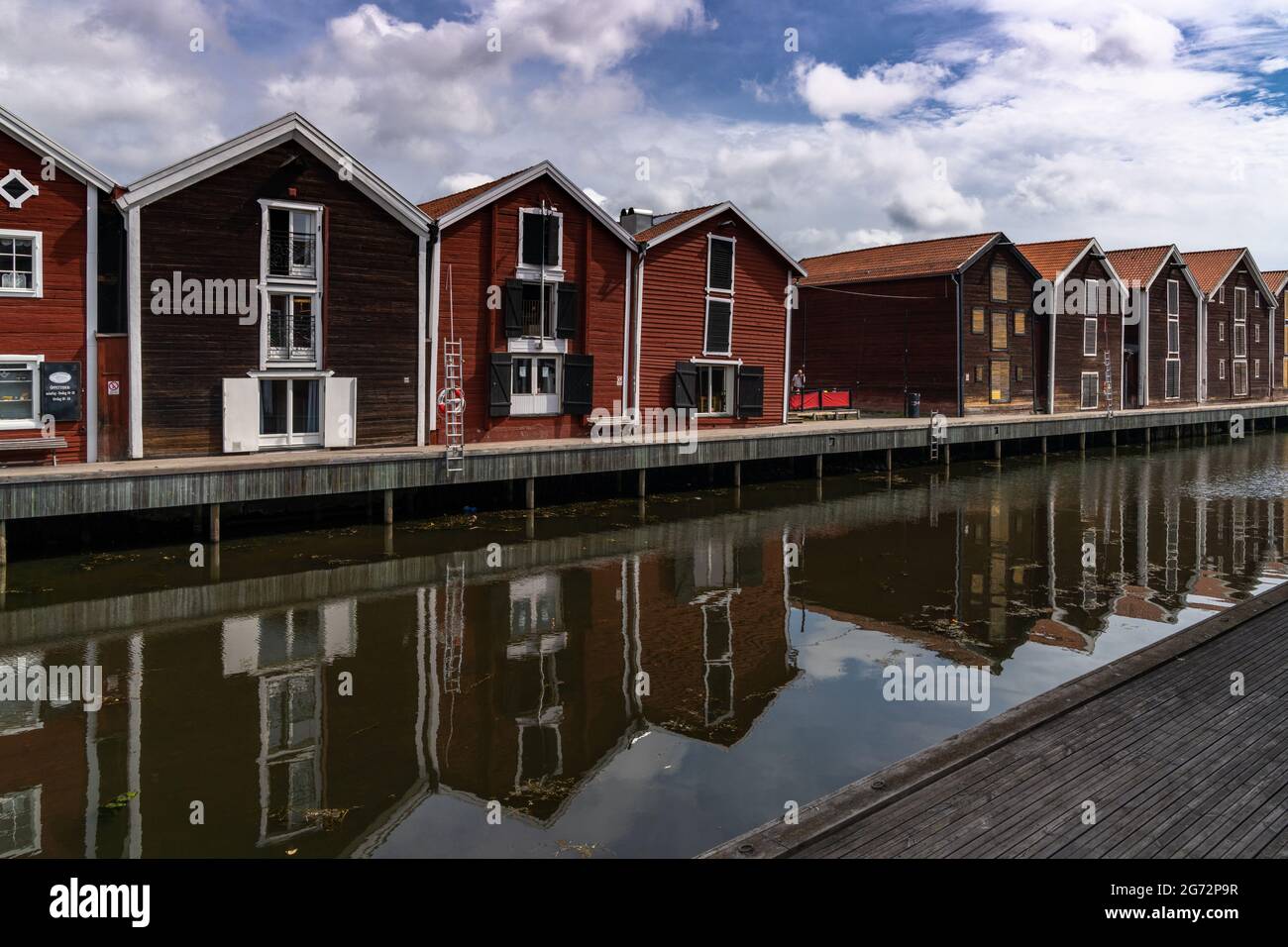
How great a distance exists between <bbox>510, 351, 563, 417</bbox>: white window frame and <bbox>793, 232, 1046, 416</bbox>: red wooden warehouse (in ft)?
64.5

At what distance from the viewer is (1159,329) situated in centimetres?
5453

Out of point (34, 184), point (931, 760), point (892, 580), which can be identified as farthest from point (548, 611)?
point (34, 184)

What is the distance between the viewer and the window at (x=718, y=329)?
107ft

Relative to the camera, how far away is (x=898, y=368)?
144 feet

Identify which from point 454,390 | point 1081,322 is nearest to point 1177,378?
point 1081,322

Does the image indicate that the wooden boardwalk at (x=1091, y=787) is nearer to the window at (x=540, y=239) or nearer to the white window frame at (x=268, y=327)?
the white window frame at (x=268, y=327)

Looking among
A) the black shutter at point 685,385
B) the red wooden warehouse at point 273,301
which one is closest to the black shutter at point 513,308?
the red wooden warehouse at point 273,301

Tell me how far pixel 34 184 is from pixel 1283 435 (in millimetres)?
56759

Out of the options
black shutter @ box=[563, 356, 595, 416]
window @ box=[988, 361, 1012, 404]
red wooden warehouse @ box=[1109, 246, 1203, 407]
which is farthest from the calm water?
red wooden warehouse @ box=[1109, 246, 1203, 407]

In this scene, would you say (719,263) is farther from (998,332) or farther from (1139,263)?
(1139,263)

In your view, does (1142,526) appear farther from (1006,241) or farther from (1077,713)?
(1006,241)

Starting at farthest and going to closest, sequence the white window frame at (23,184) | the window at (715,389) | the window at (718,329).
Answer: the window at (715,389), the window at (718,329), the white window frame at (23,184)

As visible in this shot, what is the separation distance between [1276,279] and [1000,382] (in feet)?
109

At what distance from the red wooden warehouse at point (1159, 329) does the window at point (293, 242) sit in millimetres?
44049
